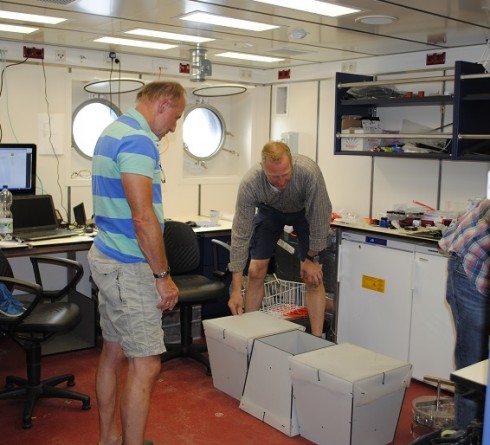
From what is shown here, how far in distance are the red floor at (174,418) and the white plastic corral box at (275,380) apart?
57 millimetres

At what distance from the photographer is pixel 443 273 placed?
3920 mm

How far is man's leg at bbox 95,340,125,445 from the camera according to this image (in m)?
2.90

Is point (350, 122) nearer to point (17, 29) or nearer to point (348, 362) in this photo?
point (348, 362)

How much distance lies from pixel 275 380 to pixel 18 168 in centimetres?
246

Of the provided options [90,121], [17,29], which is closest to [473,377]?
[17,29]

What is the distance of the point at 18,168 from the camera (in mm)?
4609

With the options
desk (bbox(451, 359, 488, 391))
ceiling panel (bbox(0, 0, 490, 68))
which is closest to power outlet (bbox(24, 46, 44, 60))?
ceiling panel (bbox(0, 0, 490, 68))

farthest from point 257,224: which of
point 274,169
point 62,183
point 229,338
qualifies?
point 62,183

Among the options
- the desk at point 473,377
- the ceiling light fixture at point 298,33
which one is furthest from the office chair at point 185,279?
the desk at point 473,377

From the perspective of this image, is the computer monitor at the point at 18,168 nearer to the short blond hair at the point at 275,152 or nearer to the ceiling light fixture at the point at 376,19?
the short blond hair at the point at 275,152

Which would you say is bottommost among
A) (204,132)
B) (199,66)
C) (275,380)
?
(275,380)

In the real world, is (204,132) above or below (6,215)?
above

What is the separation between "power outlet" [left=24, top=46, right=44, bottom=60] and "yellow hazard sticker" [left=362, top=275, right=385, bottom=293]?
281 cm

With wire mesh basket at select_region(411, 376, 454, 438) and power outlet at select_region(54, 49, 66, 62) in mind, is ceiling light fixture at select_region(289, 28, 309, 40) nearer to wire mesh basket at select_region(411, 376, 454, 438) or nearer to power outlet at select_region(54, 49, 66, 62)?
power outlet at select_region(54, 49, 66, 62)
